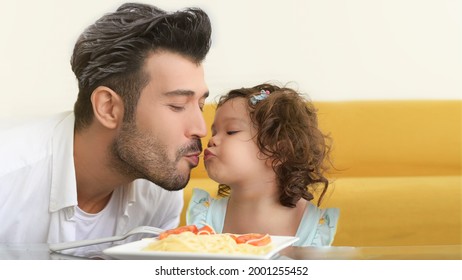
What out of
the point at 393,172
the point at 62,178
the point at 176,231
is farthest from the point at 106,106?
the point at 393,172

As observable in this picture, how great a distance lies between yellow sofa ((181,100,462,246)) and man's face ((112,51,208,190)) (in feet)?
0.67

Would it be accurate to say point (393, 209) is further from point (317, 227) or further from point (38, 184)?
point (38, 184)

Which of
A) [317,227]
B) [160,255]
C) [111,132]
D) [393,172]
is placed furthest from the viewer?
[393,172]

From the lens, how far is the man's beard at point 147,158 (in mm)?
1307

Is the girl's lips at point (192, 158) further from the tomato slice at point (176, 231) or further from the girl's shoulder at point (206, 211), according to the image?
the tomato slice at point (176, 231)

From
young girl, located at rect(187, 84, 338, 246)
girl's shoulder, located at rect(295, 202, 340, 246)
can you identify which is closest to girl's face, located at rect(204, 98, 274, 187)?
young girl, located at rect(187, 84, 338, 246)

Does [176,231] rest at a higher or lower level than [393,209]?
lower

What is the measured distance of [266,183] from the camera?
131 centimetres

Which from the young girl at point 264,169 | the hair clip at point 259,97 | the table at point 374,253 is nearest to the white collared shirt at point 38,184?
the young girl at point 264,169

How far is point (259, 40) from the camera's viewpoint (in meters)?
1.47

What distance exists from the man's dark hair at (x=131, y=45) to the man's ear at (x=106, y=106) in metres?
0.01

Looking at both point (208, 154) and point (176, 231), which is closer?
point (176, 231)

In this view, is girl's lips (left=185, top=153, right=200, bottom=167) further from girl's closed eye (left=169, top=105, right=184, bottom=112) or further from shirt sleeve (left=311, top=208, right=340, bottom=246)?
shirt sleeve (left=311, top=208, right=340, bottom=246)

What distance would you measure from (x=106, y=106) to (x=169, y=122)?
0.14 m
